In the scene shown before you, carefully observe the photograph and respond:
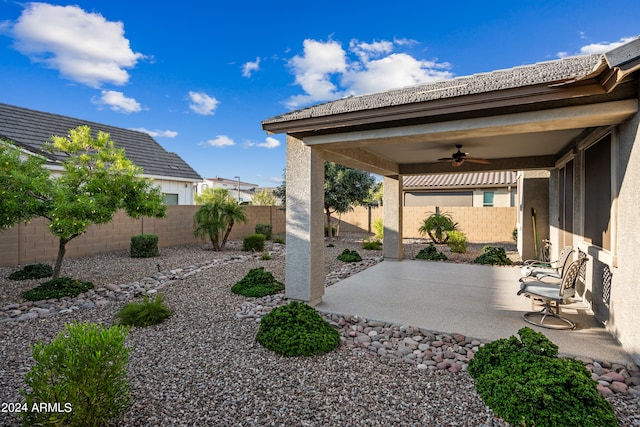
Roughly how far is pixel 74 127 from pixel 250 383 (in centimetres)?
1641

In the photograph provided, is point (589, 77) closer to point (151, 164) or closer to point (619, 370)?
point (619, 370)

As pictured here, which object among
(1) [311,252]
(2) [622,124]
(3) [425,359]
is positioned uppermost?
(2) [622,124]

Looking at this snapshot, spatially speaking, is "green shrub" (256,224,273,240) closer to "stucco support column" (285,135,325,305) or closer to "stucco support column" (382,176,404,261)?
"stucco support column" (382,176,404,261)

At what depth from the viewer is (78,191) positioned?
596 cm

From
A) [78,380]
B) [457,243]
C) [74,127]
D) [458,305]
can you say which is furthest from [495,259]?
[74,127]

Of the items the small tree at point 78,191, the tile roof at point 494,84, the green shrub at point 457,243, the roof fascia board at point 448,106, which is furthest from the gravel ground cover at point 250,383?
the green shrub at point 457,243

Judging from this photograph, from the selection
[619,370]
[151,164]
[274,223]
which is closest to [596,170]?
[619,370]

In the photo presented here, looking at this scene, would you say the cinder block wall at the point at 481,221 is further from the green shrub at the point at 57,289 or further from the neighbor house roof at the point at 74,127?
the green shrub at the point at 57,289

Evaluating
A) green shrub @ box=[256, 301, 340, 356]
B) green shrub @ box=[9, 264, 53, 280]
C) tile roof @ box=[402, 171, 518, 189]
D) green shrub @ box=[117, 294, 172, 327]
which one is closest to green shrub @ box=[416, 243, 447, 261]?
tile roof @ box=[402, 171, 518, 189]

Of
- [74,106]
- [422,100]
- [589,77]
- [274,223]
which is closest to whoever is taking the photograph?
[589,77]

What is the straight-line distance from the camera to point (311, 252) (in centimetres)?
521

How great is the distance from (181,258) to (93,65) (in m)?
7.49

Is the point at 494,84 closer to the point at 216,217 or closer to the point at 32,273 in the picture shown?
the point at 32,273

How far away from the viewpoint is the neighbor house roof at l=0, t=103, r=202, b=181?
468 inches
